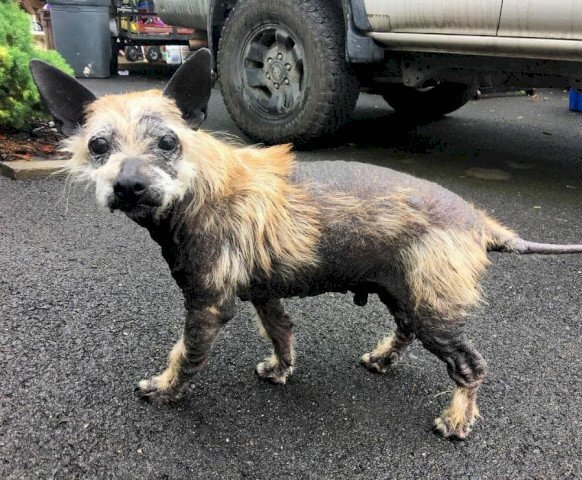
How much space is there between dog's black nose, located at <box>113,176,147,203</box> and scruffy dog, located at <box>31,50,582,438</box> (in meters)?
0.10

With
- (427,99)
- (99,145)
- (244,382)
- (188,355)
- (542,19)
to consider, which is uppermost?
(542,19)

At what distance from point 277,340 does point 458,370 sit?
0.82m

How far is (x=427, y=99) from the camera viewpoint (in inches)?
287

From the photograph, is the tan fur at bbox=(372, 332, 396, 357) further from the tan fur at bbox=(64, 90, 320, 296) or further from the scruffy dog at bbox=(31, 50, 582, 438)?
the tan fur at bbox=(64, 90, 320, 296)

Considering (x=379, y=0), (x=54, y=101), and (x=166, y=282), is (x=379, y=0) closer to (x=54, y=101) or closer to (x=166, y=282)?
(x=166, y=282)

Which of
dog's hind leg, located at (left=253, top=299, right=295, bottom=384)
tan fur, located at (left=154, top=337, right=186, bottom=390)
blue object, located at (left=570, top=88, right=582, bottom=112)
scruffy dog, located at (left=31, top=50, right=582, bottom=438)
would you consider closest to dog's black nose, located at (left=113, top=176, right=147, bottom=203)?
scruffy dog, located at (left=31, top=50, right=582, bottom=438)

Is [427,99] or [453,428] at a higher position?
[427,99]

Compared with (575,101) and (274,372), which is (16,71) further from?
(575,101)

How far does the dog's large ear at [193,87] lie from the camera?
6.31ft

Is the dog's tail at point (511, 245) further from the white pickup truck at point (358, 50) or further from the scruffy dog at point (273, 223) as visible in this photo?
the white pickup truck at point (358, 50)

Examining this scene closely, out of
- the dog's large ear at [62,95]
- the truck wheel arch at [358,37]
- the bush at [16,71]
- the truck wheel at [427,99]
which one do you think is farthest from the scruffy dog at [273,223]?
the truck wheel at [427,99]

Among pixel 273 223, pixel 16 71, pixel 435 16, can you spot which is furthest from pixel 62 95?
pixel 16 71

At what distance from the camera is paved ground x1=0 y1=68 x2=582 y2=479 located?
210 centimetres

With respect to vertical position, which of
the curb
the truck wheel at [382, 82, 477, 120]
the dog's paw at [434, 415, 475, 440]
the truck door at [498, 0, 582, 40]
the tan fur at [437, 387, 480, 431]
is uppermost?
the truck door at [498, 0, 582, 40]
